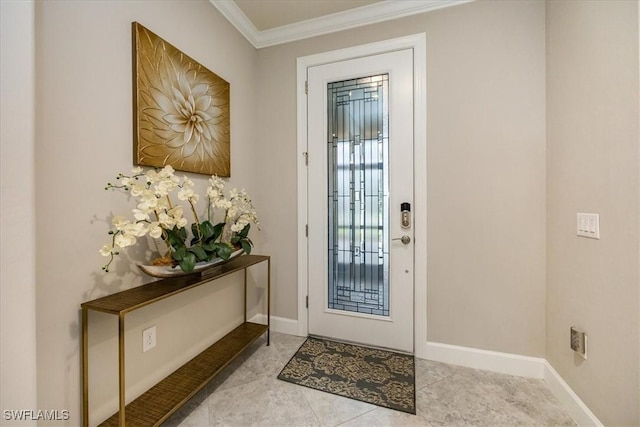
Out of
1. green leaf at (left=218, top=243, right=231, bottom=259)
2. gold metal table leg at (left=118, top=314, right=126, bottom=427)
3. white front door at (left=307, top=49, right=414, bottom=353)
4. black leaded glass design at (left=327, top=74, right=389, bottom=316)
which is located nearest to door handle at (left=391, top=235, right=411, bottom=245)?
white front door at (left=307, top=49, right=414, bottom=353)

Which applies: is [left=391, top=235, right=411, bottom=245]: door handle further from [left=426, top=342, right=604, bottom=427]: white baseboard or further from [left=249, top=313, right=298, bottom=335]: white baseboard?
[left=249, top=313, right=298, bottom=335]: white baseboard

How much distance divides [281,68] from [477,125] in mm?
1710

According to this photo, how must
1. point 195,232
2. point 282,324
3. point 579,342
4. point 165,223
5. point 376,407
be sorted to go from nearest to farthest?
1. point 165,223
2. point 579,342
3. point 376,407
4. point 195,232
5. point 282,324

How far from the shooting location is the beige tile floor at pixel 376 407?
149 cm

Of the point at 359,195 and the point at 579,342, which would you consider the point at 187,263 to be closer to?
the point at 359,195

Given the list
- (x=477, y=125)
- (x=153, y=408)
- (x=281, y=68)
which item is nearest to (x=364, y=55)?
(x=281, y=68)

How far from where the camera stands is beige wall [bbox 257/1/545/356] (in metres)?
1.85

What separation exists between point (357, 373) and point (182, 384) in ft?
3.61

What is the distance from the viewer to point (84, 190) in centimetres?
124

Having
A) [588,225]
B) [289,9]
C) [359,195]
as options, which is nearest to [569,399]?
[588,225]

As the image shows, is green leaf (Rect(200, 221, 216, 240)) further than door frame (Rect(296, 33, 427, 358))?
No

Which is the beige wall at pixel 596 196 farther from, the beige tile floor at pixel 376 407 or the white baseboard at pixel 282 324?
the white baseboard at pixel 282 324

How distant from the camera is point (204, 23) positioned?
1.95 metres

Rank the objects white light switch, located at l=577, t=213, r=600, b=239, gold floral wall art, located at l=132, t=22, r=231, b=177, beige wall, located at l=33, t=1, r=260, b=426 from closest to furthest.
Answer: beige wall, located at l=33, t=1, r=260, b=426, white light switch, located at l=577, t=213, r=600, b=239, gold floral wall art, located at l=132, t=22, r=231, b=177
